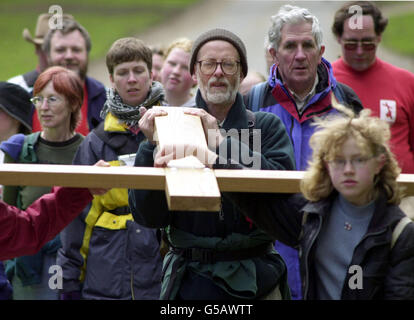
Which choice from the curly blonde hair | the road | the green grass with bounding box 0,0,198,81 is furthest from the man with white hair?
the green grass with bounding box 0,0,198,81

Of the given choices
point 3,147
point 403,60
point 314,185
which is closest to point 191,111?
point 314,185

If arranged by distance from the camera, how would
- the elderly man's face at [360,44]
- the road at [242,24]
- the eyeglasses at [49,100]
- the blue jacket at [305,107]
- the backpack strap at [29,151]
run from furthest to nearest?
the road at [242,24] → the elderly man's face at [360,44] → the eyeglasses at [49,100] → the backpack strap at [29,151] → the blue jacket at [305,107]

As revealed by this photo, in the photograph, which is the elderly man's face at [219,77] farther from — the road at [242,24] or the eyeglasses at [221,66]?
the road at [242,24]

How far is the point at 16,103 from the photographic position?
6.14m

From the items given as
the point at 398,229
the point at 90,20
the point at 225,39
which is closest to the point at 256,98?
the point at 225,39

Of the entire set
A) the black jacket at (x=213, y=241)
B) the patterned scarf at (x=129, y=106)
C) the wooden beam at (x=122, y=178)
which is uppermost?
the patterned scarf at (x=129, y=106)

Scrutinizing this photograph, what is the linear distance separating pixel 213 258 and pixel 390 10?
17409mm

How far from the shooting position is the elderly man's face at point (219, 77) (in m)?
4.16

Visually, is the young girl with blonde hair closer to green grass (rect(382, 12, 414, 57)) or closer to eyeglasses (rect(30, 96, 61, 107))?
eyeglasses (rect(30, 96, 61, 107))

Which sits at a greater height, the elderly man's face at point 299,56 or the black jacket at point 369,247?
the elderly man's face at point 299,56

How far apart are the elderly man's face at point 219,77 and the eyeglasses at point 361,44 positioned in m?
2.01

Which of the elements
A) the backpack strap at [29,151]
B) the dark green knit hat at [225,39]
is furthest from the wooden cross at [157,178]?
the backpack strap at [29,151]

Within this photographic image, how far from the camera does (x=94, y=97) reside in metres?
6.64

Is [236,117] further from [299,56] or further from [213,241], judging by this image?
[299,56]
